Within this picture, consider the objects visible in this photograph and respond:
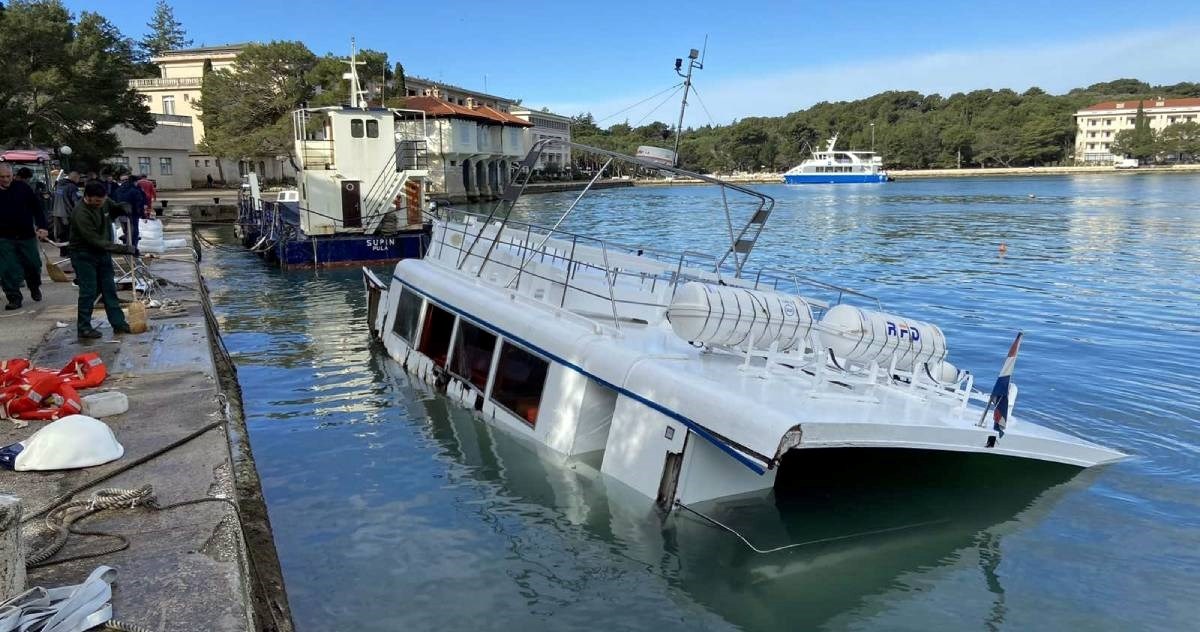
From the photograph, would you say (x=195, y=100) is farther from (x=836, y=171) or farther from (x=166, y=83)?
(x=836, y=171)

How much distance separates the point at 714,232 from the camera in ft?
137

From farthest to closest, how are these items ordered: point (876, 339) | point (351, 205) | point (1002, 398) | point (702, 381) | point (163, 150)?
point (163, 150) < point (351, 205) < point (876, 339) < point (1002, 398) < point (702, 381)

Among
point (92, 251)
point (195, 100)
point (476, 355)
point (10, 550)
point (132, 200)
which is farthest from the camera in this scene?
point (195, 100)

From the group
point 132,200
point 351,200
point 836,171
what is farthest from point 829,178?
point 132,200

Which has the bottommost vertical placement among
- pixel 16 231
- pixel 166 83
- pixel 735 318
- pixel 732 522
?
pixel 732 522

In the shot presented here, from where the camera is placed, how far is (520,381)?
333 inches

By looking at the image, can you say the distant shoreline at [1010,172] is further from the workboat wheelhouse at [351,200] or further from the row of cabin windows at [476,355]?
the row of cabin windows at [476,355]

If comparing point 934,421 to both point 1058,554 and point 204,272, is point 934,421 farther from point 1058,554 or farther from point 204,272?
point 204,272

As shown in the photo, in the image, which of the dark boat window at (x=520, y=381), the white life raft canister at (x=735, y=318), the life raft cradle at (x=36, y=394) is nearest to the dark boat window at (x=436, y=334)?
the dark boat window at (x=520, y=381)

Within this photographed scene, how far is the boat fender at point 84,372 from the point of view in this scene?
7.35 metres

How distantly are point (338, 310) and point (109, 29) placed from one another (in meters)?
32.9

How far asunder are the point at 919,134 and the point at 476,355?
5606 inches

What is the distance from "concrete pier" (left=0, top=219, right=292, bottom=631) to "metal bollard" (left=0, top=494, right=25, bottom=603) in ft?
1.31

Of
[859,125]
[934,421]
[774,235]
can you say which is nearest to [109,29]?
[774,235]
